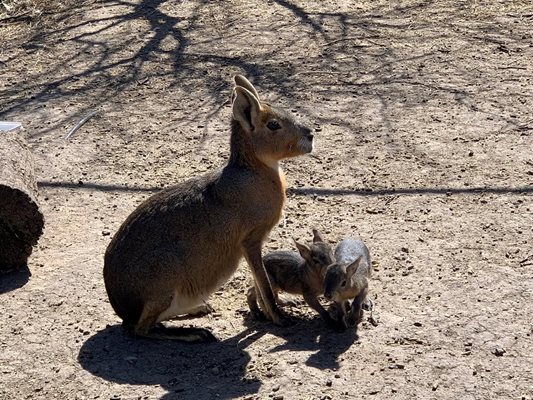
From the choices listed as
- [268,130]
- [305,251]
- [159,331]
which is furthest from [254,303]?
[268,130]

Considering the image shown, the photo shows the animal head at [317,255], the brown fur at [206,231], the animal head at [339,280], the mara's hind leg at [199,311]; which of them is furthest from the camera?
the mara's hind leg at [199,311]

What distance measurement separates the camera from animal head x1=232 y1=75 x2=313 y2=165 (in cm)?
533

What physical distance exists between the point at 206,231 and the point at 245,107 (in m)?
0.70

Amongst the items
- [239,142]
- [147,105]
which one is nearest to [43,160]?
[147,105]

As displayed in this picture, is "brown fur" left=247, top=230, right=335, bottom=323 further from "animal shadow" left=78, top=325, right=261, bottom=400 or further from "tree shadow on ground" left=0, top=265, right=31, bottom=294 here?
"tree shadow on ground" left=0, top=265, right=31, bottom=294

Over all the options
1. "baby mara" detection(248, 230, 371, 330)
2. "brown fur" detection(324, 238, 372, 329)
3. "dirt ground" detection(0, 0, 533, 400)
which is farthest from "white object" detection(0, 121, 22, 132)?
"brown fur" detection(324, 238, 372, 329)

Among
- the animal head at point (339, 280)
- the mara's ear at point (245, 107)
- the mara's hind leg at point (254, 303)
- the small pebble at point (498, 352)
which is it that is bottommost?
the mara's hind leg at point (254, 303)

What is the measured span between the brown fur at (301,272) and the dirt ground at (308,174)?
0.14m

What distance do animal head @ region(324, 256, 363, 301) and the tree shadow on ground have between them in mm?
2036

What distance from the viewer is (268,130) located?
A: 5387mm

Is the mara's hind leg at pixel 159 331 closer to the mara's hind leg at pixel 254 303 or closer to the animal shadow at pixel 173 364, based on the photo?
the animal shadow at pixel 173 364

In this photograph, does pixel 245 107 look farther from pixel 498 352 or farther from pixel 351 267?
pixel 498 352

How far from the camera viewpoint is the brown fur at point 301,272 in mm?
5258

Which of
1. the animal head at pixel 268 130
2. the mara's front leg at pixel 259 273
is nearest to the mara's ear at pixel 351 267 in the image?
the mara's front leg at pixel 259 273
